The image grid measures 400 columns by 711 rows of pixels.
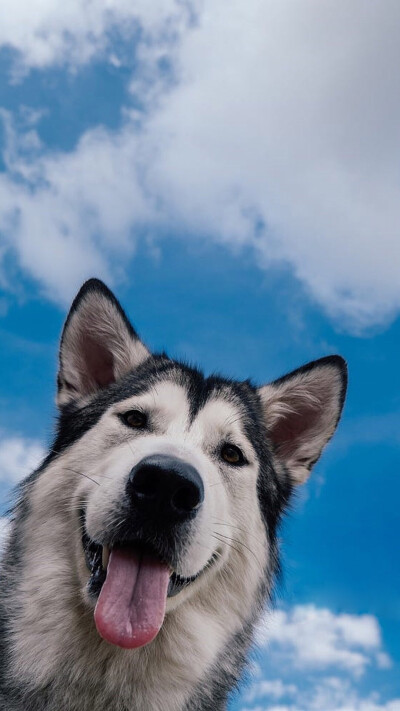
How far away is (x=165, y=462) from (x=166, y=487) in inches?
6.1

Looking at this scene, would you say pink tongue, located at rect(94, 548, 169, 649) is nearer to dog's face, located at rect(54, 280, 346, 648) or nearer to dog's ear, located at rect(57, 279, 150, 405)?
dog's face, located at rect(54, 280, 346, 648)

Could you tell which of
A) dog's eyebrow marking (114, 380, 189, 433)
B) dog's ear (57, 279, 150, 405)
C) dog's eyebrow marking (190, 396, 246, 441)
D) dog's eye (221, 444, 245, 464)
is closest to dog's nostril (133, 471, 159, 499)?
dog's eyebrow marking (114, 380, 189, 433)

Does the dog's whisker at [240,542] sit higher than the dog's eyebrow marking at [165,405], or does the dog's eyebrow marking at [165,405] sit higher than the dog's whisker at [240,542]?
the dog's eyebrow marking at [165,405]

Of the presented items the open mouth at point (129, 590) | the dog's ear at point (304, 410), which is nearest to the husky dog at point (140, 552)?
the open mouth at point (129, 590)

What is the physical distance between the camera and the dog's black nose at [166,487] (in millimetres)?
4145

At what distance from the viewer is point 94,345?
629cm

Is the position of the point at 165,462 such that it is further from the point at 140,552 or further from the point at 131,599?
the point at 131,599

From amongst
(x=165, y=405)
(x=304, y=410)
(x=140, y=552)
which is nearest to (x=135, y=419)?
(x=165, y=405)

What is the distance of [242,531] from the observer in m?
5.17

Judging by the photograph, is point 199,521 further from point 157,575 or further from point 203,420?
point 203,420

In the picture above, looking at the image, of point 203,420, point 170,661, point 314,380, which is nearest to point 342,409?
point 314,380

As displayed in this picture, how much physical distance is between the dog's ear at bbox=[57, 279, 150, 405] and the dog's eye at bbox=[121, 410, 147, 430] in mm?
993

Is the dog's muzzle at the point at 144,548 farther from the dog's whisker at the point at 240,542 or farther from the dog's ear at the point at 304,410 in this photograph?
the dog's ear at the point at 304,410

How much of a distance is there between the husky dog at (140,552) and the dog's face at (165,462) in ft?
0.04
